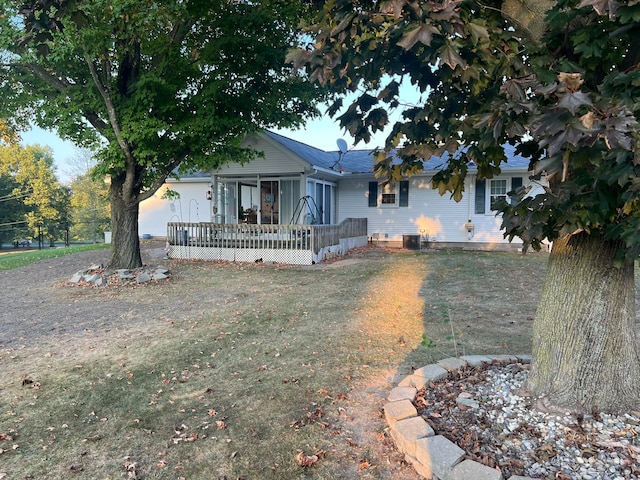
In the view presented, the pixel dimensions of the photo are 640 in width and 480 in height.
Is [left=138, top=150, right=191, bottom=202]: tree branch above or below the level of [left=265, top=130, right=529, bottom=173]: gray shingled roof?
below

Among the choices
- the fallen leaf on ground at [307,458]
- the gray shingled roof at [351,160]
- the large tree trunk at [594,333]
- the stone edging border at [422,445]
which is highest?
the gray shingled roof at [351,160]

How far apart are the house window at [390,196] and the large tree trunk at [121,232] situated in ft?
32.8

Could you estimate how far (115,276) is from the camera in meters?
9.73

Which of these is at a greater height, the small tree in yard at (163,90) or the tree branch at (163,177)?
the small tree in yard at (163,90)

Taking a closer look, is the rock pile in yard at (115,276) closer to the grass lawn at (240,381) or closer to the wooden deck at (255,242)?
the grass lawn at (240,381)

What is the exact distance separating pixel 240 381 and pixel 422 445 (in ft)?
6.56

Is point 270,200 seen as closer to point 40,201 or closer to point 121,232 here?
point 121,232

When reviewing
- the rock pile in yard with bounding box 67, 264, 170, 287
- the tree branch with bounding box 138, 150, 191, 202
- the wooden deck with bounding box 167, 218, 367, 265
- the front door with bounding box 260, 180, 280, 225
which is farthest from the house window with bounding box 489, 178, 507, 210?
the rock pile in yard with bounding box 67, 264, 170, 287

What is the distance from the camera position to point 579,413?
2836 millimetres

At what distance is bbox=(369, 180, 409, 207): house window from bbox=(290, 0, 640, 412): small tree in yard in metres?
14.2

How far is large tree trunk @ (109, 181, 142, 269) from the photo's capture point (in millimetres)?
10445

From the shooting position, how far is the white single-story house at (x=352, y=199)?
1569 centimetres

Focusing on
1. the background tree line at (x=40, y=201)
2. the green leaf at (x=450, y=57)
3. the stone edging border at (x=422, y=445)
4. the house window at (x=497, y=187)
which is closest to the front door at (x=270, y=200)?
the house window at (x=497, y=187)

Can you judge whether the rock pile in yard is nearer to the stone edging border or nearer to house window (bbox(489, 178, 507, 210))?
the stone edging border
